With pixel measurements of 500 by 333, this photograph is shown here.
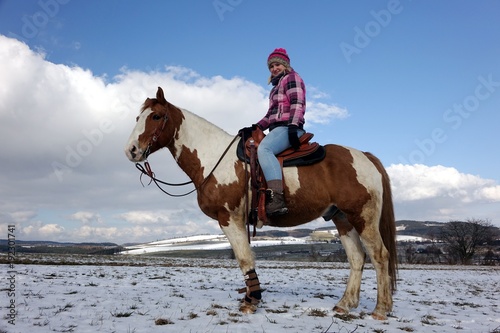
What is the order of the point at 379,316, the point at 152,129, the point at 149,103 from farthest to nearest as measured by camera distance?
the point at 149,103 → the point at 152,129 → the point at 379,316

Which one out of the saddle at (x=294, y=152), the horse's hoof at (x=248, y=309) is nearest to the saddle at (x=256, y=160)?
the saddle at (x=294, y=152)

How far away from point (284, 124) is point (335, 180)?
1400mm

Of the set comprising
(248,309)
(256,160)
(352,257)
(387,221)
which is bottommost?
(248,309)

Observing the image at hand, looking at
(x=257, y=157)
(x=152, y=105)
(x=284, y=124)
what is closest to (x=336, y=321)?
(x=257, y=157)

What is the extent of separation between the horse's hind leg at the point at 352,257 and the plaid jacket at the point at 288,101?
7.42 feet

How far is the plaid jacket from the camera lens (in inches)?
238

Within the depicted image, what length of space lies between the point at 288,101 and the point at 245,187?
1863 mm

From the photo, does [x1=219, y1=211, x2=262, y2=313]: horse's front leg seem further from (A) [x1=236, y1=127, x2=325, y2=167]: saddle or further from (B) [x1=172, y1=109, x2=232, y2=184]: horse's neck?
(A) [x1=236, y1=127, x2=325, y2=167]: saddle

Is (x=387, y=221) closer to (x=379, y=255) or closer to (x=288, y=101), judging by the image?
(x=379, y=255)

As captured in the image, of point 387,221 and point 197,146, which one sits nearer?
point 197,146

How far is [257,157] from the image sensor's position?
583 cm

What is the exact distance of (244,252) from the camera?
18.9ft

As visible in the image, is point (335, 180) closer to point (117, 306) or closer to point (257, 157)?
point (257, 157)

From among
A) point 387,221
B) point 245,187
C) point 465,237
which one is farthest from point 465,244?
point 245,187
